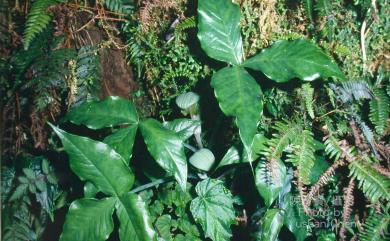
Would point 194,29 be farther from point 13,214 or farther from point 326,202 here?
point 13,214

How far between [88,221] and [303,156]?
862 mm

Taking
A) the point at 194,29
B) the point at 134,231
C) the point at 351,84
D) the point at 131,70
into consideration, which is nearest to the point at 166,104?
the point at 131,70

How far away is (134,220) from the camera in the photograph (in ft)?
4.05

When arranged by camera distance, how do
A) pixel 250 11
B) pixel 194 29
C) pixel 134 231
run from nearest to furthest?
pixel 134 231, pixel 250 11, pixel 194 29

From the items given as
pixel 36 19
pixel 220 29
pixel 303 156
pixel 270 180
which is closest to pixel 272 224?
pixel 270 180

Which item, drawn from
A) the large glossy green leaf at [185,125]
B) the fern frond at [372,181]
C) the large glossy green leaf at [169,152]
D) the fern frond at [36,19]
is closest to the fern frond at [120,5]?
the fern frond at [36,19]

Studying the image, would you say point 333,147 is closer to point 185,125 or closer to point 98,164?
point 185,125

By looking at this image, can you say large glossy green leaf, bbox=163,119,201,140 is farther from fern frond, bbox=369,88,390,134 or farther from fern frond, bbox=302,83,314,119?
fern frond, bbox=369,88,390,134

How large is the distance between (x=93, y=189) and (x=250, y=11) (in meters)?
1.07

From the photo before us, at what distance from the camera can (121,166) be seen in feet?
4.12

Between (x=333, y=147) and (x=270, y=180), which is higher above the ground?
(x=333, y=147)

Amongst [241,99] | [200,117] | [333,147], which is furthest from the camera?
[200,117]

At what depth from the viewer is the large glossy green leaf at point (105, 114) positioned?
1372 millimetres

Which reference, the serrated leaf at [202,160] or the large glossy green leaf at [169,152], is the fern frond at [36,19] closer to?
the large glossy green leaf at [169,152]
